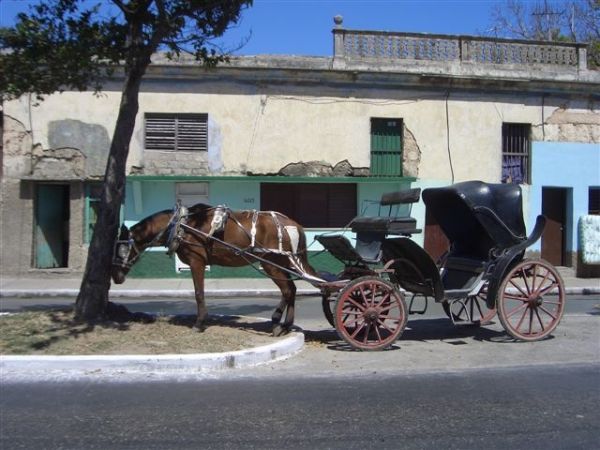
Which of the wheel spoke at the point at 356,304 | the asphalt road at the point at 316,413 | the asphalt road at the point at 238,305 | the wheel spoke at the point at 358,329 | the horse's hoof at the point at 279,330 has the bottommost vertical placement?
the asphalt road at the point at 238,305

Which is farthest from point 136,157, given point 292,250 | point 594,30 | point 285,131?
point 594,30

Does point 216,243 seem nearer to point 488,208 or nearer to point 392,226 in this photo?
point 392,226

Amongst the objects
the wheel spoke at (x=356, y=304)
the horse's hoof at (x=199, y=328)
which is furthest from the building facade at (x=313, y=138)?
the wheel spoke at (x=356, y=304)

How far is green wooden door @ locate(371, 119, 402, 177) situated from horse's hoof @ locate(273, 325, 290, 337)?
10423 mm

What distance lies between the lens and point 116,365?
21.3 ft

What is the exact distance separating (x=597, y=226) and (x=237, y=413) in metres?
16.6

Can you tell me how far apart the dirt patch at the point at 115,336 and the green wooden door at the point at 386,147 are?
10.2 m

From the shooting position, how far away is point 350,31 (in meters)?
17.9

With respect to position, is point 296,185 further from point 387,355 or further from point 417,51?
point 387,355

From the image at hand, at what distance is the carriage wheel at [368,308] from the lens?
292 inches

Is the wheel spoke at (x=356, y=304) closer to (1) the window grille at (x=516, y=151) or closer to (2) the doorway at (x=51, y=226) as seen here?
(2) the doorway at (x=51, y=226)

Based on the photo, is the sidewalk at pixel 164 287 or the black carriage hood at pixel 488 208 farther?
the sidewalk at pixel 164 287

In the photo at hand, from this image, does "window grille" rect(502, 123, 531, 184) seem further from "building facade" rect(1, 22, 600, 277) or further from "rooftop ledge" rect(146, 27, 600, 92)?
"rooftop ledge" rect(146, 27, 600, 92)

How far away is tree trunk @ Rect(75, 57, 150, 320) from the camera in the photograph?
8055 mm
